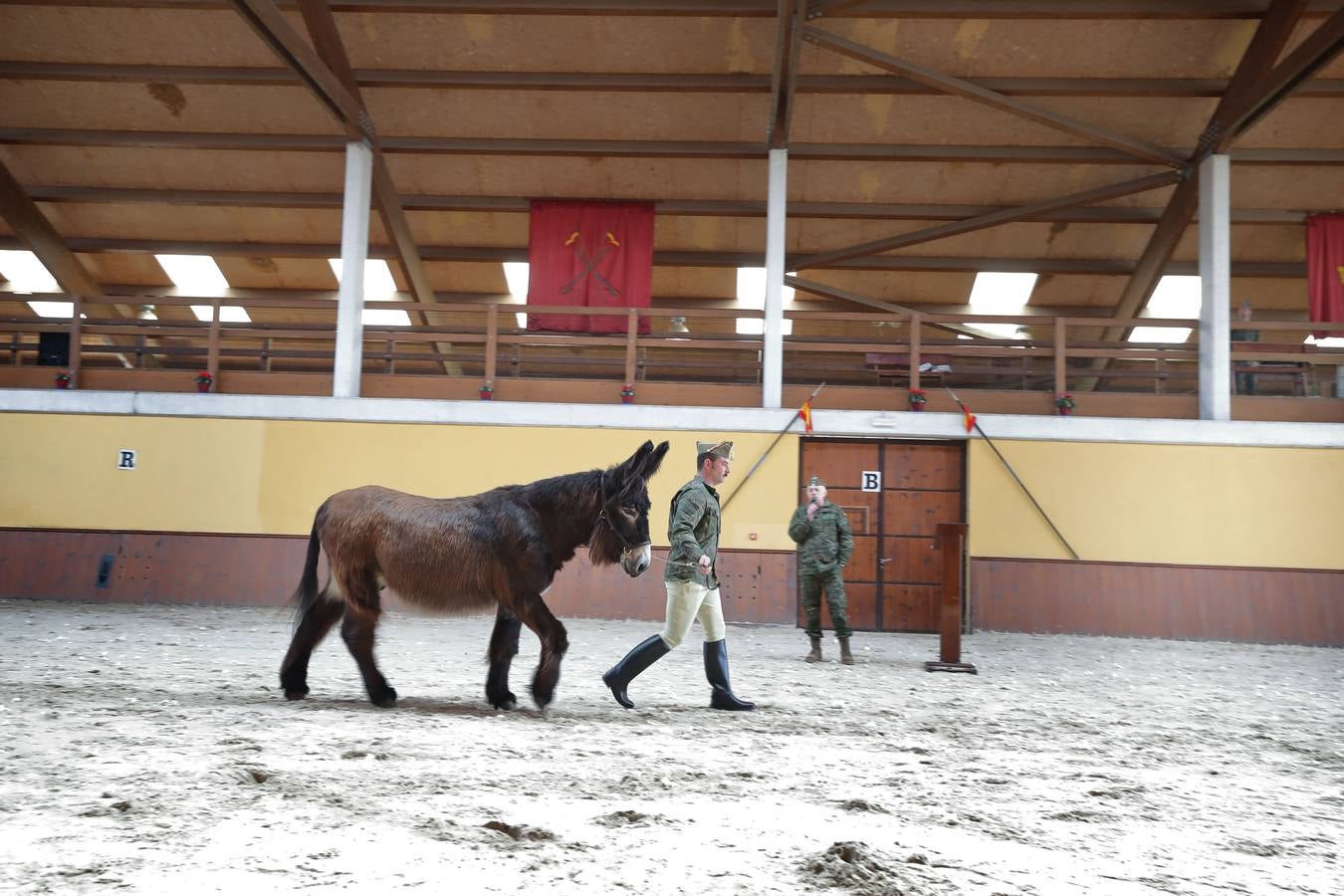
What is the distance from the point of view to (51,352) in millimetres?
14812

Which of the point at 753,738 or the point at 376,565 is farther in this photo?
the point at 376,565

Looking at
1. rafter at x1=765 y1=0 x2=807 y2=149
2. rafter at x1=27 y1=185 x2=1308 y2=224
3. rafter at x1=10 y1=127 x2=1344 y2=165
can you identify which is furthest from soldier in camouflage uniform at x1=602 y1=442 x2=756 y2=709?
rafter at x1=27 y1=185 x2=1308 y2=224

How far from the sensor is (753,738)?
539 cm

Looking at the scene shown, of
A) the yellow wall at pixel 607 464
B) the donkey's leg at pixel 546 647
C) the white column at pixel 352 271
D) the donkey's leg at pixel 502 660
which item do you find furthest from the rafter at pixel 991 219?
the donkey's leg at pixel 546 647

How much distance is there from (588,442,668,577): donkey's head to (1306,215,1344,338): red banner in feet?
43.9

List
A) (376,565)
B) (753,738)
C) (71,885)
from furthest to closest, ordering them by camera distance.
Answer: (376,565)
(753,738)
(71,885)

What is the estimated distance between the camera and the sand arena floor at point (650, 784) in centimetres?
303

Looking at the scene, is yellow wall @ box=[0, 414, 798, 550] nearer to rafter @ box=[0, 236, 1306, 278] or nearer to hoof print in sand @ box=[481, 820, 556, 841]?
rafter @ box=[0, 236, 1306, 278]

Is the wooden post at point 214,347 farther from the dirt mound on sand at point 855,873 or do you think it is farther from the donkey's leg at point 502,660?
the dirt mound on sand at point 855,873

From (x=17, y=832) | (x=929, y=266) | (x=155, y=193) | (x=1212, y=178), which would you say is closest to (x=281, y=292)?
(x=155, y=193)

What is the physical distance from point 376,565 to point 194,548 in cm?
835

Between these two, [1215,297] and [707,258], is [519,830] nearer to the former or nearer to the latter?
[1215,297]

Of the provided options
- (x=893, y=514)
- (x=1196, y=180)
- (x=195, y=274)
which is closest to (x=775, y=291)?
(x=893, y=514)

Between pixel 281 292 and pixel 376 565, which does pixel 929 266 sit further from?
pixel 376 565
